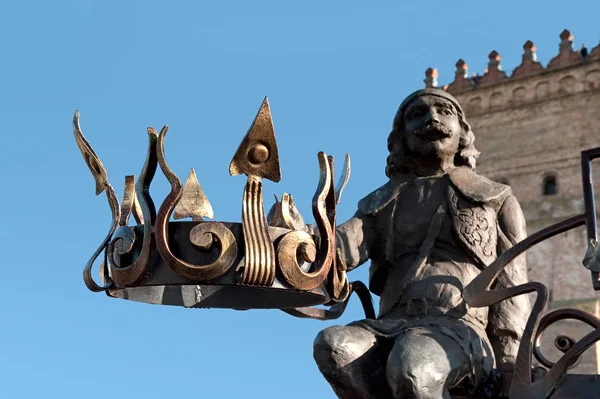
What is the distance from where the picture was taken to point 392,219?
468 cm

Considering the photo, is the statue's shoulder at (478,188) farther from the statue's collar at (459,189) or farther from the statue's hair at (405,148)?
the statue's hair at (405,148)

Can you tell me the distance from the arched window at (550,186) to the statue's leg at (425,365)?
100 ft

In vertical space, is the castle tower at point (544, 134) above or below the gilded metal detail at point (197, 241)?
above

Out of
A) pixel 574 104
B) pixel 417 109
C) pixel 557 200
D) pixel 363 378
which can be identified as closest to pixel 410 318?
pixel 363 378

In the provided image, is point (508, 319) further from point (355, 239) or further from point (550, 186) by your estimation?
point (550, 186)

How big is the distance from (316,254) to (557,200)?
30346 mm

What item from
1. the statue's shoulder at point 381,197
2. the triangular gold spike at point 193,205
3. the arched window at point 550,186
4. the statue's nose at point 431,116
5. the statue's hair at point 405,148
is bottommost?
the triangular gold spike at point 193,205

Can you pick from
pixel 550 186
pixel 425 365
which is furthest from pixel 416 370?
pixel 550 186

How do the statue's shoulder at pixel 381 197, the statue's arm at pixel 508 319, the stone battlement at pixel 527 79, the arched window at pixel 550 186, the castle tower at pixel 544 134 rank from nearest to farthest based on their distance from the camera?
the statue's arm at pixel 508 319
the statue's shoulder at pixel 381 197
the castle tower at pixel 544 134
the arched window at pixel 550 186
the stone battlement at pixel 527 79

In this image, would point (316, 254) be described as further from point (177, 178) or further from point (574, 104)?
point (574, 104)

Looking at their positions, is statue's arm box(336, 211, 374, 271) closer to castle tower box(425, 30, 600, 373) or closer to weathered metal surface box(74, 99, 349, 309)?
weathered metal surface box(74, 99, 349, 309)

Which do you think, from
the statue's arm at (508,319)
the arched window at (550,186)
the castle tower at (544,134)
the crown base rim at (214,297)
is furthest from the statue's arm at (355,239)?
the arched window at (550,186)

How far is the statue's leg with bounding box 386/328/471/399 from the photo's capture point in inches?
153

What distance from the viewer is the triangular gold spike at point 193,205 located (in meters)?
4.00
